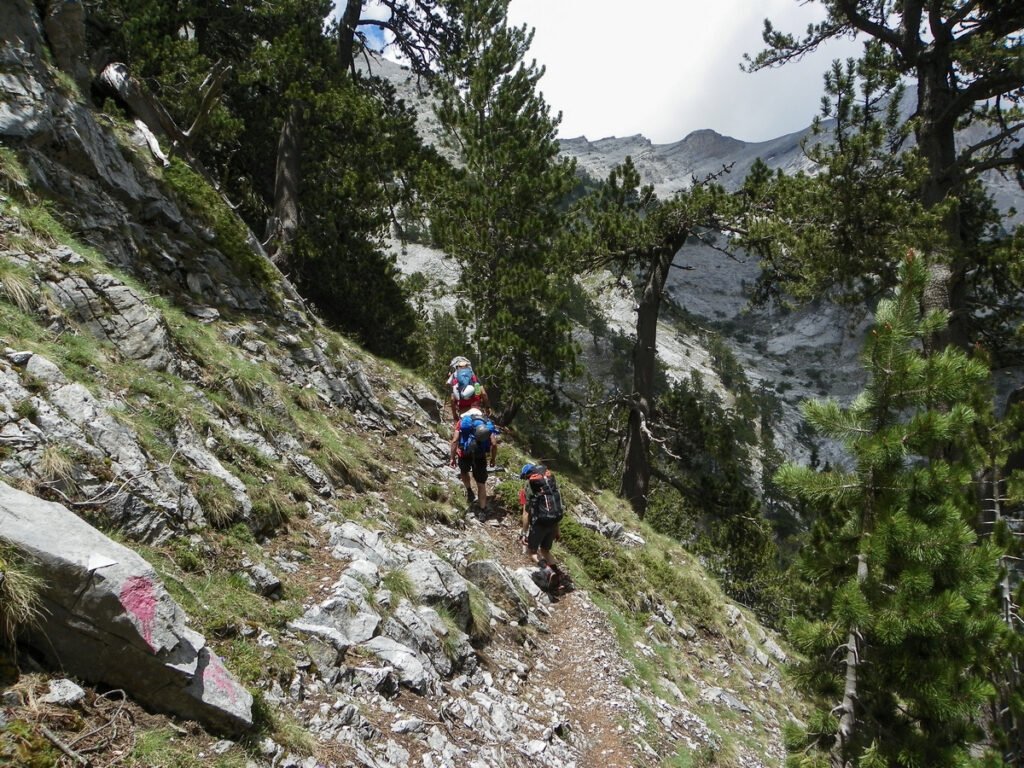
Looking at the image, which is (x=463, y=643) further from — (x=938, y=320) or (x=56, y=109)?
(x=56, y=109)

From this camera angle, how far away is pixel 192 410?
248 inches

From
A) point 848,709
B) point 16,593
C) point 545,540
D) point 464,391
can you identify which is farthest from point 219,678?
point 464,391

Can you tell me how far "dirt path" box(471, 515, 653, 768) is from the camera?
234 inches

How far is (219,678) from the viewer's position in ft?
11.8

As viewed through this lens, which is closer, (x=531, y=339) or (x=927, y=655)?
(x=927, y=655)

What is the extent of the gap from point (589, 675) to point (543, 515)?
2.19 m

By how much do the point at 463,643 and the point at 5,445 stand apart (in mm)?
4097

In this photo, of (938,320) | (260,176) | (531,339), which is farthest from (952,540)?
(260,176)

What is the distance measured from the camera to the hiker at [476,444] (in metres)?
9.30

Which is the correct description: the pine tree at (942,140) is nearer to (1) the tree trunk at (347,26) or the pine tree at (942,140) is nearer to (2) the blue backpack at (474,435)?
(2) the blue backpack at (474,435)

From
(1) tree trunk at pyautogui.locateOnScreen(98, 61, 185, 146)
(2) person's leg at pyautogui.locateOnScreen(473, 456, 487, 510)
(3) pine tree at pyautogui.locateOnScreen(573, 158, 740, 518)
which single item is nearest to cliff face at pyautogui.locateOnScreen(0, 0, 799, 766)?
(2) person's leg at pyautogui.locateOnScreen(473, 456, 487, 510)

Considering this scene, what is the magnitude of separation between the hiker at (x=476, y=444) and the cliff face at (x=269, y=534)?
1.69ft

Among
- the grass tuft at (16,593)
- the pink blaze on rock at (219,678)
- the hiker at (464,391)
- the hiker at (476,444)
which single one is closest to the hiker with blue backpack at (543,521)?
the hiker at (476,444)

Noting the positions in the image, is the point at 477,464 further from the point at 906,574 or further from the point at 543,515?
the point at 906,574
